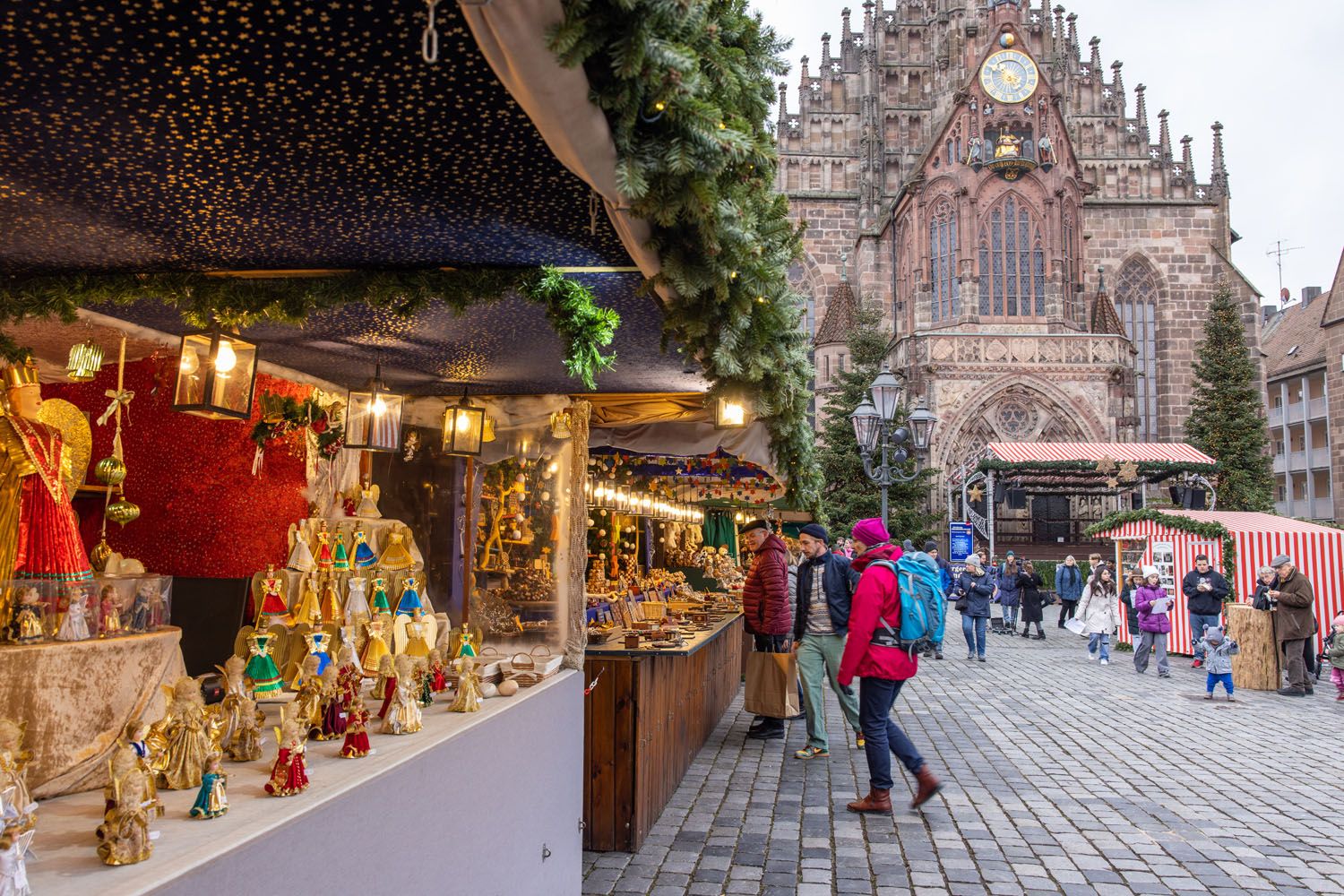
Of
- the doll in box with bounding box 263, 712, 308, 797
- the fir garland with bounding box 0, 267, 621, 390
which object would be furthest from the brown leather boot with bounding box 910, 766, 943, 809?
the doll in box with bounding box 263, 712, 308, 797

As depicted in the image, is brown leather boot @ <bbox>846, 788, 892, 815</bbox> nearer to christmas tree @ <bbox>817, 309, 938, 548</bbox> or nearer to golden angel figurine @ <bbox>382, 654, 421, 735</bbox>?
golden angel figurine @ <bbox>382, 654, 421, 735</bbox>

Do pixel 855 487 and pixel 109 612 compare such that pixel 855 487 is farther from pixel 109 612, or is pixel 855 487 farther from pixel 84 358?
pixel 109 612

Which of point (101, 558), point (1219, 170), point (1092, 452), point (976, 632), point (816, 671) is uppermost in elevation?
point (1219, 170)

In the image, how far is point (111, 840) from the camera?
198 centimetres

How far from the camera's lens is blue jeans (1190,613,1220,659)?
13227 mm

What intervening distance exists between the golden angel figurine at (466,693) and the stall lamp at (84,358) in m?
2.31

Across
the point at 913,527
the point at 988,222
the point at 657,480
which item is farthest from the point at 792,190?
the point at 657,480

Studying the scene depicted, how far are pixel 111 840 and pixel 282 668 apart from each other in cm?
274

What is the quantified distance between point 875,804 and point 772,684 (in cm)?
277

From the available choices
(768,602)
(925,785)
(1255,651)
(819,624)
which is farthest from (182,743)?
(1255,651)

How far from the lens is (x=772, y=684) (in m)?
8.94

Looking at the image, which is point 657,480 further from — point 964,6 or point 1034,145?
point 964,6

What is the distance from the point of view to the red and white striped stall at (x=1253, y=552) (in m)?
15.2

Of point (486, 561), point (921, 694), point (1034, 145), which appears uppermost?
point (1034, 145)
